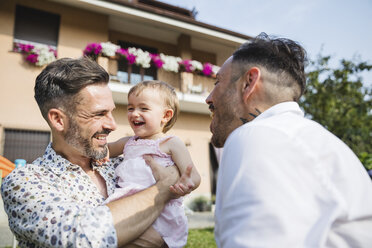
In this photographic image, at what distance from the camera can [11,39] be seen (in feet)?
30.4

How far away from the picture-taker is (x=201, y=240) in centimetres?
600

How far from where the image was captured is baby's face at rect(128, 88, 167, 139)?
92.0 inches

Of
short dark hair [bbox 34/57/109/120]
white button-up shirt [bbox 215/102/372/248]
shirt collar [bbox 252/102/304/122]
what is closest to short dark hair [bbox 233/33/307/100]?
shirt collar [bbox 252/102/304/122]

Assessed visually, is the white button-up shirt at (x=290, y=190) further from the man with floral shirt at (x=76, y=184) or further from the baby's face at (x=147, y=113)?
the baby's face at (x=147, y=113)

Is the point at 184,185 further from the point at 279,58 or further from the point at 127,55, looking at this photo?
the point at 127,55

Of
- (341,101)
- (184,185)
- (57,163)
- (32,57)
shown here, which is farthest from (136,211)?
(341,101)

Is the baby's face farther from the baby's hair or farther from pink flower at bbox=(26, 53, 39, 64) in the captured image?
pink flower at bbox=(26, 53, 39, 64)

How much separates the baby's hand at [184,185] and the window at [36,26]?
10.2 metres

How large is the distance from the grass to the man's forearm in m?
4.30

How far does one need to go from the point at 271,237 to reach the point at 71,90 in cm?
162

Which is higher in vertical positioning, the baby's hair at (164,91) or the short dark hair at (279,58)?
the short dark hair at (279,58)

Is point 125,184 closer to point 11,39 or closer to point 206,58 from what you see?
point 11,39

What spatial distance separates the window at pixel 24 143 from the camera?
877 cm

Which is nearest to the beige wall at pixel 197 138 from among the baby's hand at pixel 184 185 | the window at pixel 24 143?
the window at pixel 24 143
